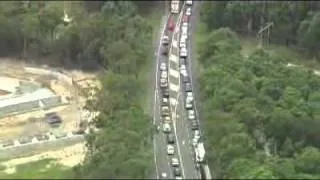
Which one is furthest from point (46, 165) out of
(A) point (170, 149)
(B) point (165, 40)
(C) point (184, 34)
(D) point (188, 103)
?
(C) point (184, 34)

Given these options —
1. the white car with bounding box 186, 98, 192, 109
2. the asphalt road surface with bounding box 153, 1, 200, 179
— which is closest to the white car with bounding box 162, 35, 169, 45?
the asphalt road surface with bounding box 153, 1, 200, 179

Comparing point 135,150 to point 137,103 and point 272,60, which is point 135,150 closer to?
point 137,103

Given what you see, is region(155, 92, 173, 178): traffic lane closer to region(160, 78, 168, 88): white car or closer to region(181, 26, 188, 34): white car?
region(160, 78, 168, 88): white car

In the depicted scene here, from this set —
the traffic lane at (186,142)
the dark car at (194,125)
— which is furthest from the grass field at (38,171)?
the dark car at (194,125)

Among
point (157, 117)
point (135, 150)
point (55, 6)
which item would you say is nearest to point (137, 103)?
point (157, 117)

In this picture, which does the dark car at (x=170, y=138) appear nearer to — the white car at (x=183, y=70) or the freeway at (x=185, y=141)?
the freeway at (x=185, y=141)

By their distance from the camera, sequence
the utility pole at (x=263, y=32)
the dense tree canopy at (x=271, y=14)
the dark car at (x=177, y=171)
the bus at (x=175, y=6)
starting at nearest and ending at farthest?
the dark car at (x=177, y=171) < the utility pole at (x=263, y=32) < the dense tree canopy at (x=271, y=14) < the bus at (x=175, y=6)
